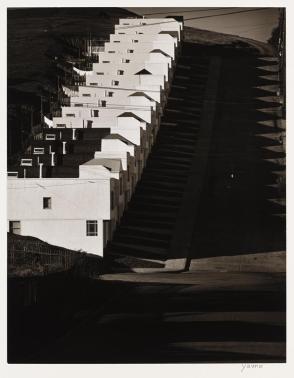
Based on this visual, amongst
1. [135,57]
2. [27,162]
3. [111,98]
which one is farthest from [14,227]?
[135,57]

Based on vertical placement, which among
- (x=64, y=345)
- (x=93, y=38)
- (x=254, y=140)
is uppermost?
(x=93, y=38)

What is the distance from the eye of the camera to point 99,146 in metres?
74.1

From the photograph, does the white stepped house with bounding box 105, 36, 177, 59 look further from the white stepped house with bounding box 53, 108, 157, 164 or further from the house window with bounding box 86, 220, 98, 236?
the house window with bounding box 86, 220, 98, 236

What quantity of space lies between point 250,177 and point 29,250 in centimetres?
2224

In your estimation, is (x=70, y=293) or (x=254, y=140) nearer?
(x=70, y=293)

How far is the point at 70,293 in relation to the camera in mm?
37875

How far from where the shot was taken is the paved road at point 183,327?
1083 inches

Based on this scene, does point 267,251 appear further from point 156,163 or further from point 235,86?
point 235,86

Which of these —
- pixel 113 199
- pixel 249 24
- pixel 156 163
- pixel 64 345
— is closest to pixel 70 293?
pixel 64 345

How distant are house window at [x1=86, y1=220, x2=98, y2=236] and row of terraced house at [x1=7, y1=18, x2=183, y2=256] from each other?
0.9 inches

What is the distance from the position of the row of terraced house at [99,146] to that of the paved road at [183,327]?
47.9 ft

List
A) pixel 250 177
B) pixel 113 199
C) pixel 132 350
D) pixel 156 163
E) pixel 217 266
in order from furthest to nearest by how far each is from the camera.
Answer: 1. pixel 156 163
2. pixel 250 177
3. pixel 113 199
4. pixel 217 266
5. pixel 132 350

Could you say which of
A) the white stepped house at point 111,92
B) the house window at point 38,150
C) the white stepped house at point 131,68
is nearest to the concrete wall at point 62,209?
the house window at point 38,150
